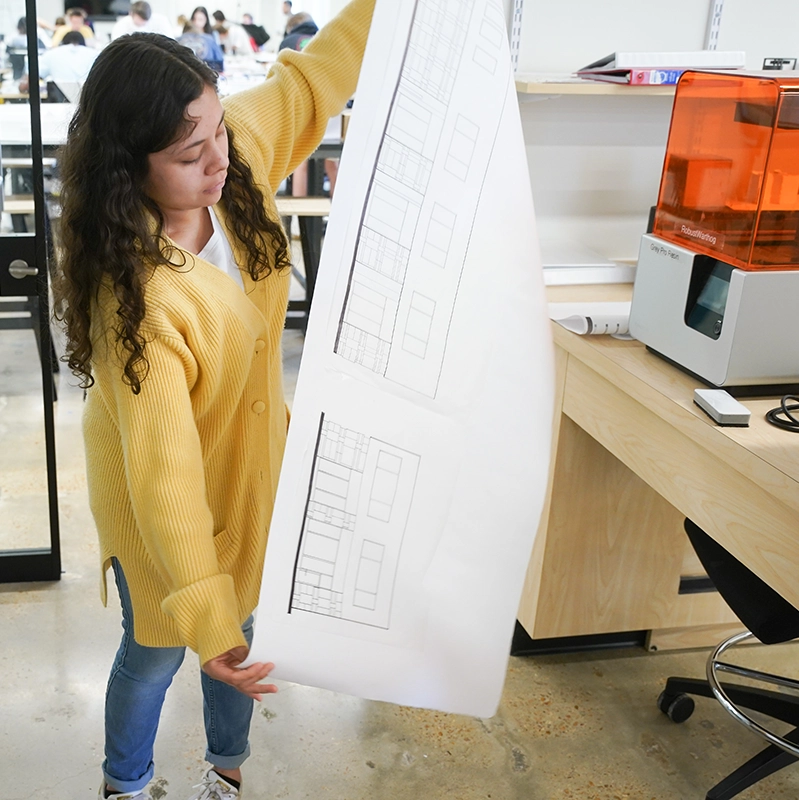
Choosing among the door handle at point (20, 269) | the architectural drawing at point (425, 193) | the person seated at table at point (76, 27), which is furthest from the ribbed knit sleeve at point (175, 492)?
the person seated at table at point (76, 27)

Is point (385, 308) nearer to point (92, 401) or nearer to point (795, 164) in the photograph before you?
point (92, 401)

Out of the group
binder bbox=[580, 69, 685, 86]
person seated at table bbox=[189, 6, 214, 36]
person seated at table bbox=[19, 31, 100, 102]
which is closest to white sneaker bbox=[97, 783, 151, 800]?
binder bbox=[580, 69, 685, 86]

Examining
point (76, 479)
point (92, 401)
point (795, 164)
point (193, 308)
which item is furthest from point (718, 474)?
point (76, 479)

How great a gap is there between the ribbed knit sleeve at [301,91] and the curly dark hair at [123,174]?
22 cm

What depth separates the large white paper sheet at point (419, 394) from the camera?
0.85 metres

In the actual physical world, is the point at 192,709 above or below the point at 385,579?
below

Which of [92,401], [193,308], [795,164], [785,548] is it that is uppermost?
[795,164]

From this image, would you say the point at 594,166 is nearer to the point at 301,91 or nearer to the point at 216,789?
the point at 301,91

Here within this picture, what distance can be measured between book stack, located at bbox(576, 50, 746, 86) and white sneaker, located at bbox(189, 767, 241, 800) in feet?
5.71

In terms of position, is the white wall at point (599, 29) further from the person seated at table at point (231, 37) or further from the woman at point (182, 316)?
the person seated at table at point (231, 37)

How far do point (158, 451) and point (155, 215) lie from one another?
32 cm

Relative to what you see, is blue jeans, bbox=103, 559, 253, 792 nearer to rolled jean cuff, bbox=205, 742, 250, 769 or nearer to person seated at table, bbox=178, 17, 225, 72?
rolled jean cuff, bbox=205, 742, 250, 769

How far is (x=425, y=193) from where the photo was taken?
865 millimetres

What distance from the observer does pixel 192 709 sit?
204cm
